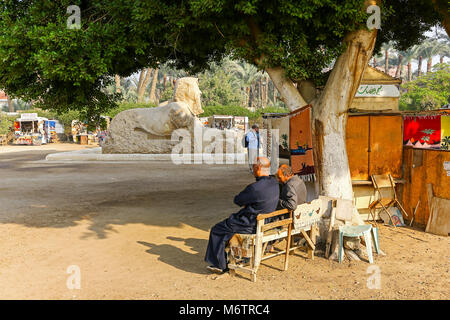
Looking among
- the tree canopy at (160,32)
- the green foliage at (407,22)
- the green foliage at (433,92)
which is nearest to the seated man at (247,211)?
the tree canopy at (160,32)

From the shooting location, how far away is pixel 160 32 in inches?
288

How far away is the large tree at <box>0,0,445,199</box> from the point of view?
6.48m

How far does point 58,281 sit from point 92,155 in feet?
56.3

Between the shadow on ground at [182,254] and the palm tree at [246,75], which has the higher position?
the palm tree at [246,75]

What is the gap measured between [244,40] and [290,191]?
2988 mm

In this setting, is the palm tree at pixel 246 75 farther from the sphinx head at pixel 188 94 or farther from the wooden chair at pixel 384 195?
the wooden chair at pixel 384 195

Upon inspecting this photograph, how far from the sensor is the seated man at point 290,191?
557cm

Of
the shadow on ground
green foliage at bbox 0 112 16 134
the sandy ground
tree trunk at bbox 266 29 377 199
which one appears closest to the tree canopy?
tree trunk at bbox 266 29 377 199

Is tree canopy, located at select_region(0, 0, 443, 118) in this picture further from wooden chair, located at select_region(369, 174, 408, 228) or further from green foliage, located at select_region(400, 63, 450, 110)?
green foliage, located at select_region(400, 63, 450, 110)

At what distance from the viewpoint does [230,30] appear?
6.93 m

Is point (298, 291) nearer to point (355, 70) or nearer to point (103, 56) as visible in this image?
point (355, 70)

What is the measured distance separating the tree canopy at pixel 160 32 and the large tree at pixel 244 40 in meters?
0.02

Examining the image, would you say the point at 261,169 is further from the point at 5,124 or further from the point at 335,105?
the point at 5,124

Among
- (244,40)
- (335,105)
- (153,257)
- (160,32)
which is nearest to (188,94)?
(160,32)
